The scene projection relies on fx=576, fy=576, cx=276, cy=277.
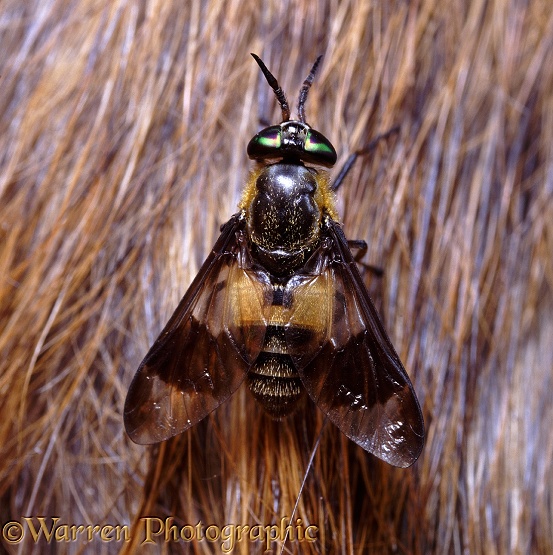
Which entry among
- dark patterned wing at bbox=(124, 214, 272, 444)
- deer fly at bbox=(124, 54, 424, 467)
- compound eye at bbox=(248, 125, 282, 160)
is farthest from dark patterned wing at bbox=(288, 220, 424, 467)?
compound eye at bbox=(248, 125, 282, 160)

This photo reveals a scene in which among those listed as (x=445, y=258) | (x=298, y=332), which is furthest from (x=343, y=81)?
(x=298, y=332)

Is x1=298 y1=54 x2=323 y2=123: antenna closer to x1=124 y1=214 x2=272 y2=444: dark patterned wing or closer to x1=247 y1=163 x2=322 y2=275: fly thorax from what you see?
x1=247 y1=163 x2=322 y2=275: fly thorax

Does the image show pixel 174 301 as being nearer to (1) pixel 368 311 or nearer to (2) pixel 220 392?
(2) pixel 220 392

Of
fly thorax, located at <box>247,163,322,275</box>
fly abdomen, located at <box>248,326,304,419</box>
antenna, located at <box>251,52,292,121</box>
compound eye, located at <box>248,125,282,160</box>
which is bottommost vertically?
fly abdomen, located at <box>248,326,304,419</box>

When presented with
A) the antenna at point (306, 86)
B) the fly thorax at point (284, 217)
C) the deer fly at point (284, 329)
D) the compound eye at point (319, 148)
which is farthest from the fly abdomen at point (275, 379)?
the antenna at point (306, 86)

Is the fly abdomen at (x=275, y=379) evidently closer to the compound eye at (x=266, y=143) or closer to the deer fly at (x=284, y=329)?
the deer fly at (x=284, y=329)

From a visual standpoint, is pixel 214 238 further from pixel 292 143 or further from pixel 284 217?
pixel 292 143

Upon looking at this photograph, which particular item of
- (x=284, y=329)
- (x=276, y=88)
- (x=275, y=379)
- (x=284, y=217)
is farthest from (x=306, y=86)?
(x=275, y=379)

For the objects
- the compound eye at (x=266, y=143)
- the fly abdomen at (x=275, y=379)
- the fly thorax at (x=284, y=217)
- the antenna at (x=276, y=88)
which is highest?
the antenna at (x=276, y=88)
